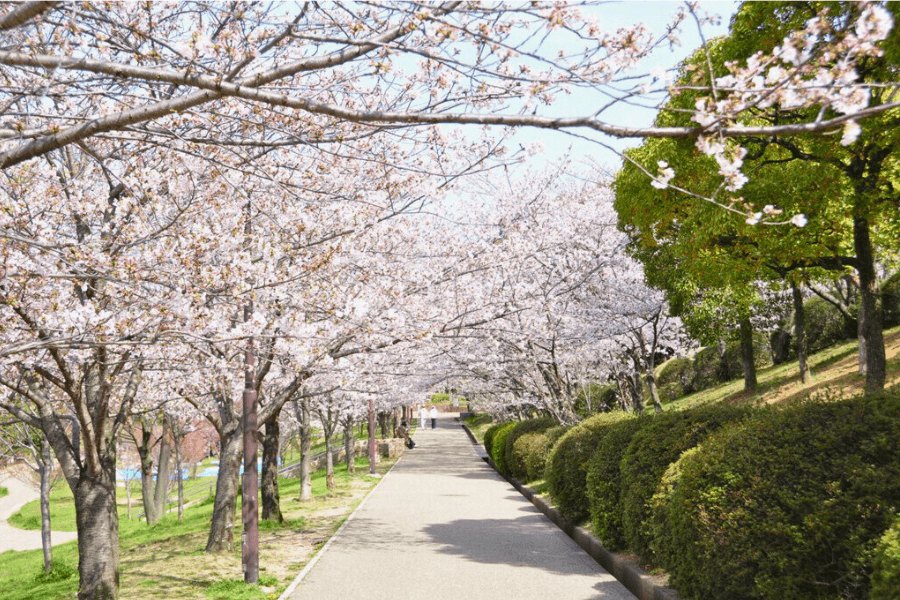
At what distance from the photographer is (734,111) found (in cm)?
312

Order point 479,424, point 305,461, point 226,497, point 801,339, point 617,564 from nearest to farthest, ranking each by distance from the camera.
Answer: point 617,564, point 226,497, point 801,339, point 305,461, point 479,424

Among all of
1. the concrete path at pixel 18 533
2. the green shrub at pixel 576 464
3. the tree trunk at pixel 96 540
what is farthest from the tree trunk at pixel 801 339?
the concrete path at pixel 18 533

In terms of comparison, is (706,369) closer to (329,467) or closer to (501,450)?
(501,450)

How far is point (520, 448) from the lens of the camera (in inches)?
747

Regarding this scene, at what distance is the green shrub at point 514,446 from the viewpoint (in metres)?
19.0

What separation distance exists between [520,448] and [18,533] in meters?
23.6

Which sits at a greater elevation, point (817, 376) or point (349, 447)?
point (817, 376)

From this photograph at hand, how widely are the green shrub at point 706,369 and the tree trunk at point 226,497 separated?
2233 centimetres

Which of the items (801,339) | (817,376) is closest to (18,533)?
(801,339)

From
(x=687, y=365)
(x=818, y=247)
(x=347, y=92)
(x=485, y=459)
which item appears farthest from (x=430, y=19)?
(x=687, y=365)

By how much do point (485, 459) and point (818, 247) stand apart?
1993cm

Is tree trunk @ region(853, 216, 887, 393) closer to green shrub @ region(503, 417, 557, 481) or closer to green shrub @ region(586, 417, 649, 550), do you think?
green shrub @ region(586, 417, 649, 550)

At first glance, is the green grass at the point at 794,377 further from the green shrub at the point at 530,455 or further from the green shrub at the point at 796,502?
the green shrub at the point at 796,502

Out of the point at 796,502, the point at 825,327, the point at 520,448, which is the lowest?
the point at 520,448
